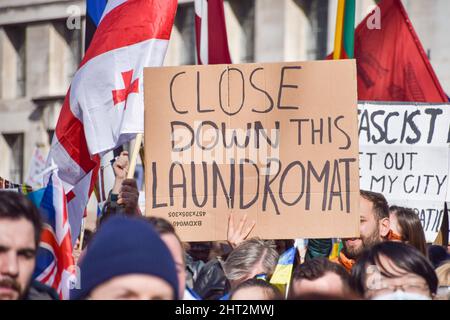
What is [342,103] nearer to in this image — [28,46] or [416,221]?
[416,221]

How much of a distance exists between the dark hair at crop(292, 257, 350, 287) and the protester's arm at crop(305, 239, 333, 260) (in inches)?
70.0

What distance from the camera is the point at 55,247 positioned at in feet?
15.4

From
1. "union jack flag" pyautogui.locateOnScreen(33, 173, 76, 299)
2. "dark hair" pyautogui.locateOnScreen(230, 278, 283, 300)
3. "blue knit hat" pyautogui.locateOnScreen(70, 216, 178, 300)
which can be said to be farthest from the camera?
"union jack flag" pyautogui.locateOnScreen(33, 173, 76, 299)

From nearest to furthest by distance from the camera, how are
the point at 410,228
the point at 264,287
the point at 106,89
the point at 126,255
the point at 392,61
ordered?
the point at 126,255, the point at 264,287, the point at 410,228, the point at 106,89, the point at 392,61

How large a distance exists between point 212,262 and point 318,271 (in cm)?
134

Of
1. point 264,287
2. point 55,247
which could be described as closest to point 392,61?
point 55,247

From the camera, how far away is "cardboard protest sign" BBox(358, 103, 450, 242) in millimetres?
7168

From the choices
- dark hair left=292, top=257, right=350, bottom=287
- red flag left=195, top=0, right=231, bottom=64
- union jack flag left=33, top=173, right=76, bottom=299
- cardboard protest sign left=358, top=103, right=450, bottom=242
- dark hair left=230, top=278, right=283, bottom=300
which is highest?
red flag left=195, top=0, right=231, bottom=64

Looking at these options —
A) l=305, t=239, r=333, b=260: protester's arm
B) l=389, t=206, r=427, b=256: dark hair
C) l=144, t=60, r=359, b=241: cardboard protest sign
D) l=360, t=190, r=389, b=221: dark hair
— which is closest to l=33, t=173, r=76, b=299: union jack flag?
l=144, t=60, r=359, b=241: cardboard protest sign

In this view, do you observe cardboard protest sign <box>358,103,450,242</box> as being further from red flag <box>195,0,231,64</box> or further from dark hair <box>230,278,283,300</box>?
dark hair <box>230,278,283,300</box>

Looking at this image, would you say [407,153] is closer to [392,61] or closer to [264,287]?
[392,61]

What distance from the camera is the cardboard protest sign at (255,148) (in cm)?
548

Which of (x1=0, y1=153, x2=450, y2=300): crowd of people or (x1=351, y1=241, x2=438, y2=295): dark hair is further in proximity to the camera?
(x1=351, y1=241, x2=438, y2=295): dark hair

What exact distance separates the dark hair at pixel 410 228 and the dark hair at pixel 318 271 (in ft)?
6.19
